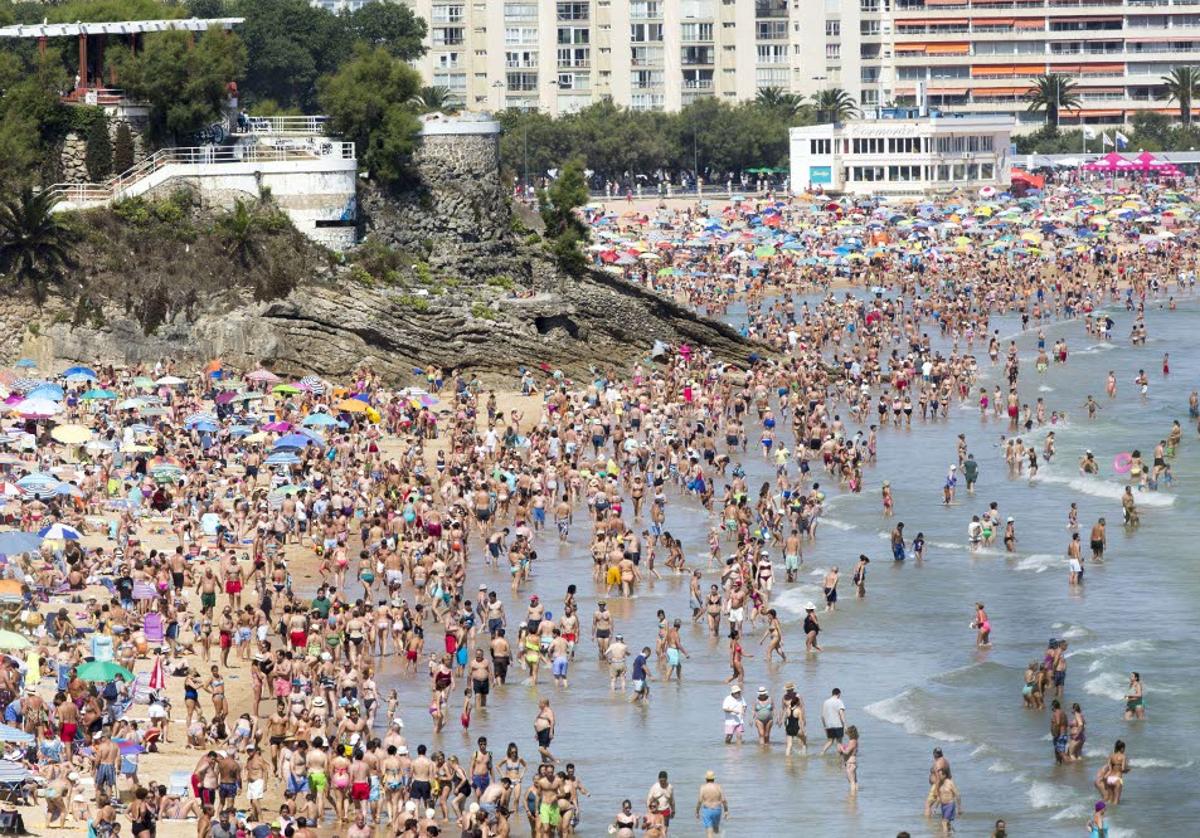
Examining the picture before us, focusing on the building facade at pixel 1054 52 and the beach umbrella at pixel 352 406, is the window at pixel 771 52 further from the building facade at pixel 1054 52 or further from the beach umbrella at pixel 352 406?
the beach umbrella at pixel 352 406

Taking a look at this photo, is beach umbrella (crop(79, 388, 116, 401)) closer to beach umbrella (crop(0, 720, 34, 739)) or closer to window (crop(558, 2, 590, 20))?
beach umbrella (crop(0, 720, 34, 739))

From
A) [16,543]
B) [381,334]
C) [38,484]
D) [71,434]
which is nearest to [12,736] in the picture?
[16,543]

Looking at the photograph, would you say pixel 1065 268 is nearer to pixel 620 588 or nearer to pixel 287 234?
pixel 287 234

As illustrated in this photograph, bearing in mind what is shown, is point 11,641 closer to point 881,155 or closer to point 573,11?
point 881,155

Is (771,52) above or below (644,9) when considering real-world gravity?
below

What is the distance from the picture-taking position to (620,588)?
36750mm

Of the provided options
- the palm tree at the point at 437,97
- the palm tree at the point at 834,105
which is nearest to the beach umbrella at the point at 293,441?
the palm tree at the point at 437,97

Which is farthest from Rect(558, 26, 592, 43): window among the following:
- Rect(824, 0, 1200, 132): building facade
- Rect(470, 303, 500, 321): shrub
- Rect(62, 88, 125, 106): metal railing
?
Rect(470, 303, 500, 321): shrub

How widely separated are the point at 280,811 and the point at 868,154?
3913 inches

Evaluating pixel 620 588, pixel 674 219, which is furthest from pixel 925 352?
pixel 674 219

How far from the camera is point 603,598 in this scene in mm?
36344

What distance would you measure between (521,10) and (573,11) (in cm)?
319

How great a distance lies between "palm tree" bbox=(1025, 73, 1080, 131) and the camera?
469 feet

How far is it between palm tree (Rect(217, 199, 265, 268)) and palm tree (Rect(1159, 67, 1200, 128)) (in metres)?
99.3
